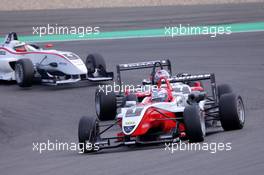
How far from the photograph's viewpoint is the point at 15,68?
22.4 metres

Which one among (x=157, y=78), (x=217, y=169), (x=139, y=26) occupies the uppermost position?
(x=139, y=26)

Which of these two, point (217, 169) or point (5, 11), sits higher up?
point (5, 11)

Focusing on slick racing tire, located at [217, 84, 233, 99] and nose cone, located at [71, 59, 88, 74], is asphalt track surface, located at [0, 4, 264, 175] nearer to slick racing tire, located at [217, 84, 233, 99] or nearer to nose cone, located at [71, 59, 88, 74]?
nose cone, located at [71, 59, 88, 74]

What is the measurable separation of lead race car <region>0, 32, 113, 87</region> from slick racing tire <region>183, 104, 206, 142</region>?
8484 mm

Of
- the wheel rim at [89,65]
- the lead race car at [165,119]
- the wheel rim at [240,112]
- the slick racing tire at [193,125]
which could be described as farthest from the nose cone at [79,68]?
the slick racing tire at [193,125]

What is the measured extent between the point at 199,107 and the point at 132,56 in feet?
45.3

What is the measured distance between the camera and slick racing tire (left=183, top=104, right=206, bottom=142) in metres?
12.9

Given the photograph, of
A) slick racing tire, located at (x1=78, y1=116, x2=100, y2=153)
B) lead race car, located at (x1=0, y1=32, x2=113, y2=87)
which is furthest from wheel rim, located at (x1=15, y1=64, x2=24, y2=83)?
slick racing tire, located at (x1=78, y1=116, x2=100, y2=153)

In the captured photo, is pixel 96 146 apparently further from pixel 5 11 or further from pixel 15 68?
pixel 5 11

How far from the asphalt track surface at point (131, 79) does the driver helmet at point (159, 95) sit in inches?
45.7

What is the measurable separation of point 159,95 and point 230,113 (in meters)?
1.37

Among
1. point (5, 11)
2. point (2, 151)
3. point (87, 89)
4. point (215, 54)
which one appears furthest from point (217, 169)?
point (5, 11)

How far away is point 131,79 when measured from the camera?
74.1 ft

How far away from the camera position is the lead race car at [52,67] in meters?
21.5
